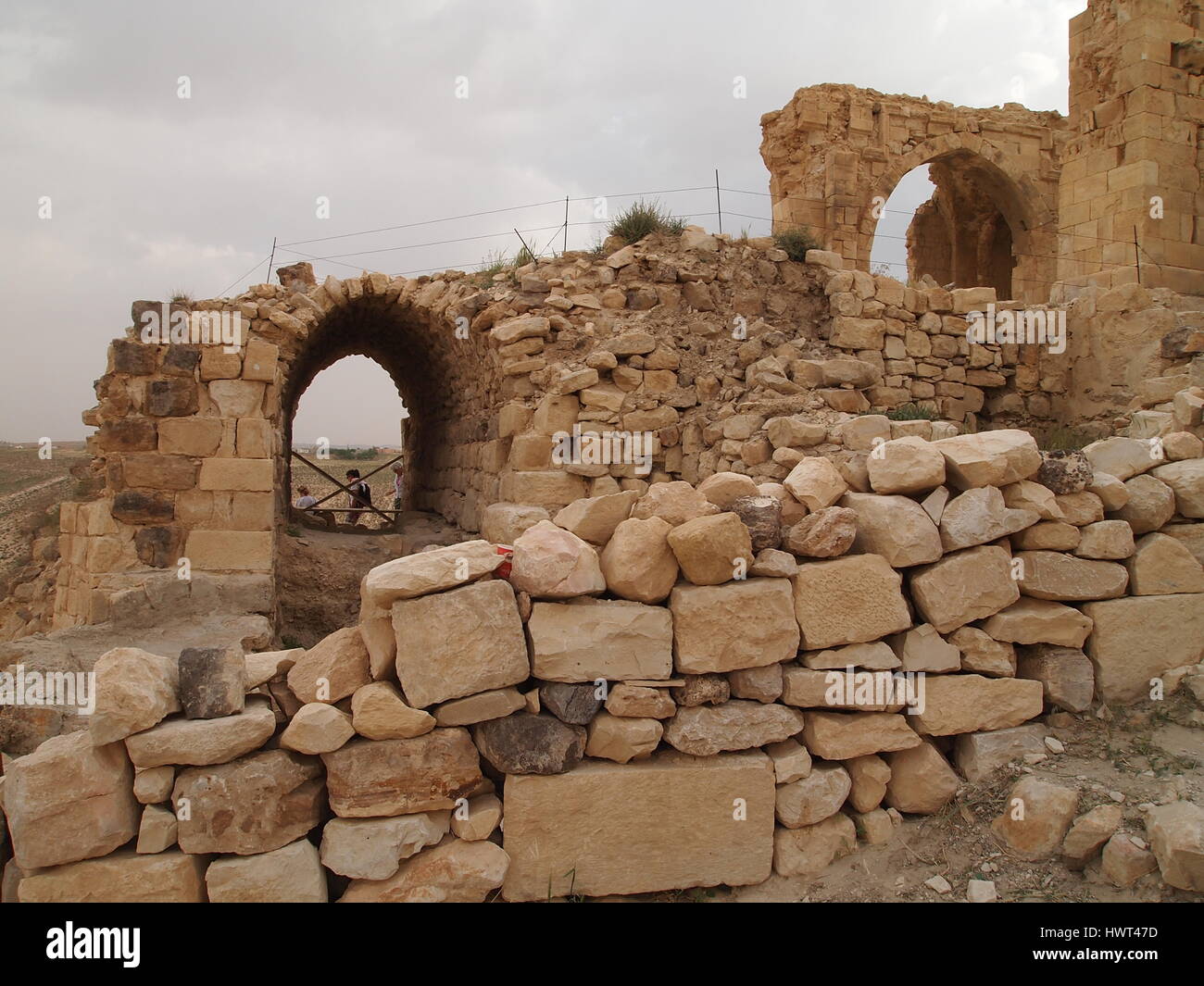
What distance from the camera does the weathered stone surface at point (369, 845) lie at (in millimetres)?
2682

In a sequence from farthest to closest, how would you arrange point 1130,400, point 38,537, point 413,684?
point 38,537, point 1130,400, point 413,684

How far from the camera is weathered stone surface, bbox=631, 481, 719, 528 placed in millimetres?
3111

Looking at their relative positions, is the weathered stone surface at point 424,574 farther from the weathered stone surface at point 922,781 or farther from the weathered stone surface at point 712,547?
the weathered stone surface at point 922,781

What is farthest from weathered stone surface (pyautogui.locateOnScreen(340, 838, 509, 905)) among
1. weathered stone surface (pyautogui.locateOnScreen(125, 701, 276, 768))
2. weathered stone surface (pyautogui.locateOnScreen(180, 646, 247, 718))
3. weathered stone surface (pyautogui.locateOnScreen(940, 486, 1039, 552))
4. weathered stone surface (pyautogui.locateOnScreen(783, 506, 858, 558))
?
weathered stone surface (pyautogui.locateOnScreen(940, 486, 1039, 552))

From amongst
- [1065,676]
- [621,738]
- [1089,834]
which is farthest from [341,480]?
Answer: [1089,834]

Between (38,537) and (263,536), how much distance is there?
428 centimetres

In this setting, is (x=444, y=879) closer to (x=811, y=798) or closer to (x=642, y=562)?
(x=642, y=562)

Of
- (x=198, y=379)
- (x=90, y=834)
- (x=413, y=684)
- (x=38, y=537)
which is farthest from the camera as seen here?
(x=38, y=537)

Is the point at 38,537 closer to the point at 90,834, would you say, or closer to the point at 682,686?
the point at 90,834

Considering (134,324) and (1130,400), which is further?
(1130,400)

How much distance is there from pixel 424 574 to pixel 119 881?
1.41 metres
